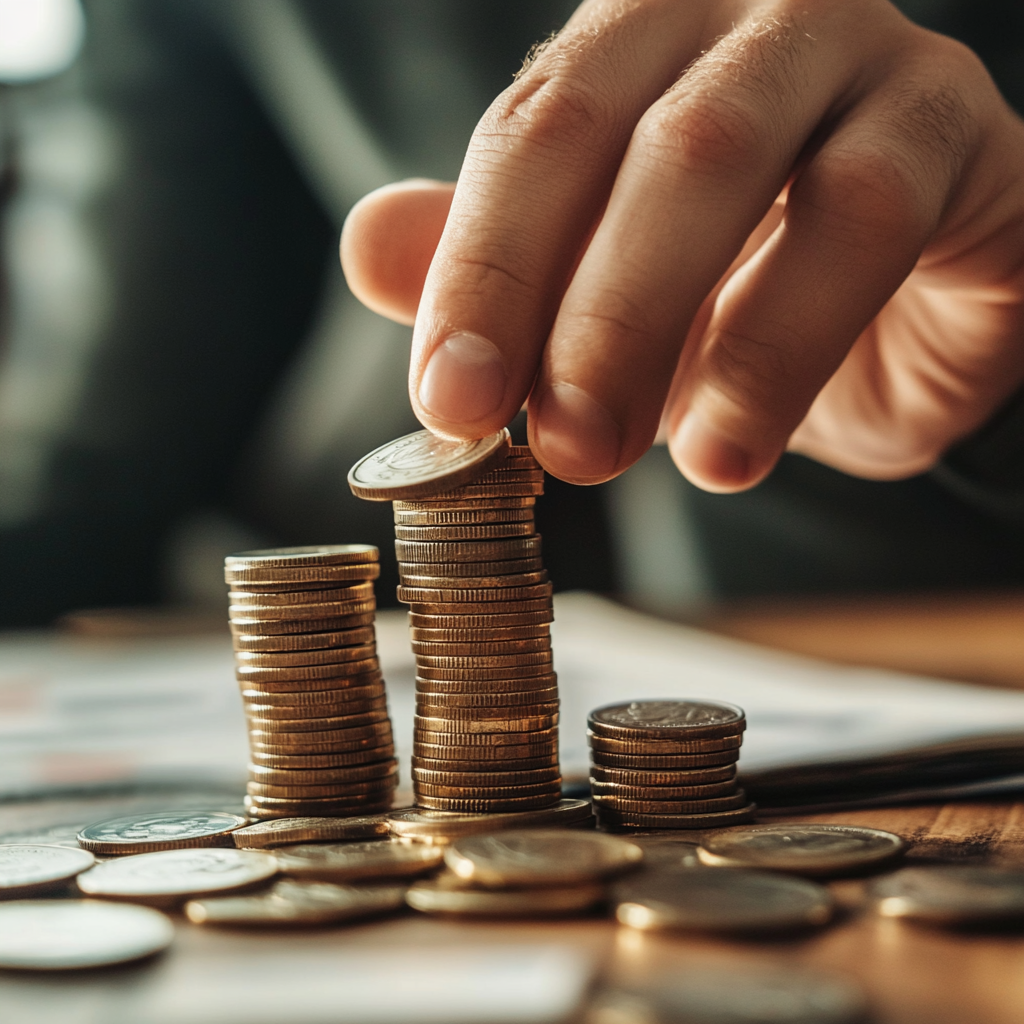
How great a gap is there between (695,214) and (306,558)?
0.43 meters

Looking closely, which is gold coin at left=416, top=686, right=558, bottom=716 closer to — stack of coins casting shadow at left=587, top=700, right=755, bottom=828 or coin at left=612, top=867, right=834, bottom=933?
stack of coins casting shadow at left=587, top=700, right=755, bottom=828

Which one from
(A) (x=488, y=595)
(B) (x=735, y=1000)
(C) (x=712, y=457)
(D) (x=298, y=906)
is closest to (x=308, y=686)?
(A) (x=488, y=595)

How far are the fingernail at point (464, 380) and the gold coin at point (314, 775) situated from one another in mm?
326

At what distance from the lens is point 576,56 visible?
37.1 inches

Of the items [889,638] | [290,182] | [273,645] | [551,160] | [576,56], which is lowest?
[889,638]

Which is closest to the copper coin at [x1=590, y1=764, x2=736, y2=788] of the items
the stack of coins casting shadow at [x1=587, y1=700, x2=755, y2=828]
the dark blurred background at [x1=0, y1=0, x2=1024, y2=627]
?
the stack of coins casting shadow at [x1=587, y1=700, x2=755, y2=828]

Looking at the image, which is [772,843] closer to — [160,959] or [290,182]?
[160,959]

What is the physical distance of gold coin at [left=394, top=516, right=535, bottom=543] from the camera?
92 cm

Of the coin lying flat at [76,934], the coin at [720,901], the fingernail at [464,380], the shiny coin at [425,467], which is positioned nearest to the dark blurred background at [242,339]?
the shiny coin at [425,467]

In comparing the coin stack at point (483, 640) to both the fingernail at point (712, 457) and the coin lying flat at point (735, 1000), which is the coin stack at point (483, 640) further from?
the coin lying flat at point (735, 1000)

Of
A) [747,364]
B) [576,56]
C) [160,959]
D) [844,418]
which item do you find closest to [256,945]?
[160,959]

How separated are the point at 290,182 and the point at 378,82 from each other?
0.72m

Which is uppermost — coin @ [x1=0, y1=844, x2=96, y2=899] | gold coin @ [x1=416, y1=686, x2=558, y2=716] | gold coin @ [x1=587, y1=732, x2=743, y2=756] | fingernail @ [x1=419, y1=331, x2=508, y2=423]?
fingernail @ [x1=419, y1=331, x2=508, y2=423]

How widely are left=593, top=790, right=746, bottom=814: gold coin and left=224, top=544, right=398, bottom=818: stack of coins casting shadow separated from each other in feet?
0.70
